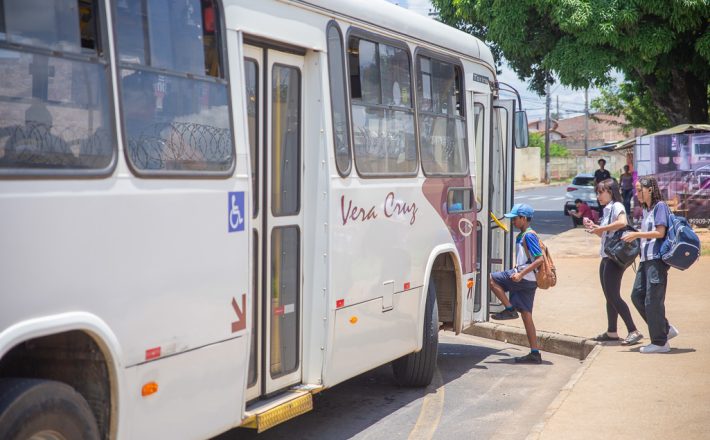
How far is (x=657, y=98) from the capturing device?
2862 cm

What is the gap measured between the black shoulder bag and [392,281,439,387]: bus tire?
7.80 feet

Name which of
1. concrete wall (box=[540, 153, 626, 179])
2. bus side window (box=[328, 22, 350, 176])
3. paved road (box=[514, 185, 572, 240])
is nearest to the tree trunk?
paved road (box=[514, 185, 572, 240])

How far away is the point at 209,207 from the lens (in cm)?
536

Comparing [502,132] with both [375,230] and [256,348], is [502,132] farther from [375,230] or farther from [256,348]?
[256,348]

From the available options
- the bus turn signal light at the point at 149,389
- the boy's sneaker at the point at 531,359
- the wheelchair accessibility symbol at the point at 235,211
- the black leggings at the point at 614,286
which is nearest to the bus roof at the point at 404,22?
the wheelchair accessibility symbol at the point at 235,211

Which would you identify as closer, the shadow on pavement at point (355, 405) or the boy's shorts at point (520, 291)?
the shadow on pavement at point (355, 405)

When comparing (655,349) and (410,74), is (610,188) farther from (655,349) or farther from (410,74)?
(410,74)

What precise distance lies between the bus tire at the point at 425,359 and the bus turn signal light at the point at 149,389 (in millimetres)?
3888

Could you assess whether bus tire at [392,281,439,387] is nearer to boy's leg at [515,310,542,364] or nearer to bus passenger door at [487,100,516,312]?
boy's leg at [515,310,542,364]

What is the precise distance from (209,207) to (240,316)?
698 mm

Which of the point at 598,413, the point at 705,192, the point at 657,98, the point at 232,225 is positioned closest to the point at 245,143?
the point at 232,225

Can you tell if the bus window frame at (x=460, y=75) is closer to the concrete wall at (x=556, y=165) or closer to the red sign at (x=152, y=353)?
the red sign at (x=152, y=353)

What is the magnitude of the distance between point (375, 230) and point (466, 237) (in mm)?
2109

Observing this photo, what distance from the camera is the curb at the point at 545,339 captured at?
10.6 m
